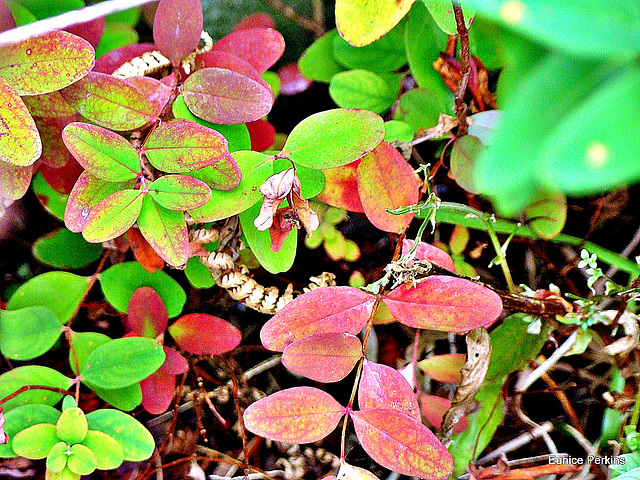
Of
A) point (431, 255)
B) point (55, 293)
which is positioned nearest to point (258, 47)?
point (431, 255)

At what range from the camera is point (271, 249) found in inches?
33.8

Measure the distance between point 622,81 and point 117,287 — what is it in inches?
39.1

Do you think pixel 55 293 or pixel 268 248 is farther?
pixel 55 293

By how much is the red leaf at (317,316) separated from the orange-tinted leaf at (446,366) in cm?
27

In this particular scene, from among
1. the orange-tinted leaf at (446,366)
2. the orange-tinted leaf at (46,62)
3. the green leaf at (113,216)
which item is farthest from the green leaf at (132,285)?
the orange-tinted leaf at (446,366)

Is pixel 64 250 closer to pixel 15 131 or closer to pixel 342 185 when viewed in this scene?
pixel 15 131

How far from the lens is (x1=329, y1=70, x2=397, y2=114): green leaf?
3.75 feet

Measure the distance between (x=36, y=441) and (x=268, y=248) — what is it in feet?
1.71

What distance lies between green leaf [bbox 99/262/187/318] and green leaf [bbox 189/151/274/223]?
0.30m

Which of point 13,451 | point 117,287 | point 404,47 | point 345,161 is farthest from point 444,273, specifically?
point 13,451

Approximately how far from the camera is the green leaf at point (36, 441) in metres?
0.90

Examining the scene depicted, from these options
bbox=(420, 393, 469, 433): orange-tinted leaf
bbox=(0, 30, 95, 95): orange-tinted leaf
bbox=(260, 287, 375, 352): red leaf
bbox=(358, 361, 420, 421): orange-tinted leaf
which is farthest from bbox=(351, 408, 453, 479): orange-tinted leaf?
bbox=(0, 30, 95, 95): orange-tinted leaf

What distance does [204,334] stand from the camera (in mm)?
1088

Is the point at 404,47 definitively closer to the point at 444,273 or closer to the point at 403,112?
the point at 403,112
